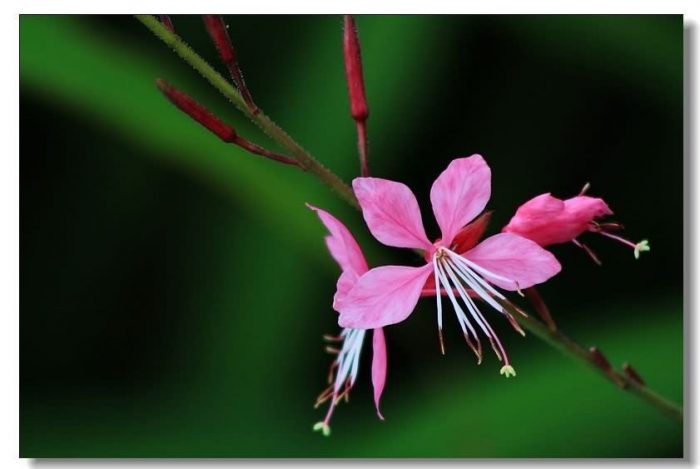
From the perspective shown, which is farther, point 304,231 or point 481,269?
point 304,231

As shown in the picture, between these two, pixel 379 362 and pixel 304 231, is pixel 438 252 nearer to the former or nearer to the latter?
pixel 379 362

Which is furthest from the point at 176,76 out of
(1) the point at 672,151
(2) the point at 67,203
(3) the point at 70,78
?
(1) the point at 672,151

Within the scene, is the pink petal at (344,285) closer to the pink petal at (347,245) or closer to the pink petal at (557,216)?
the pink petal at (347,245)

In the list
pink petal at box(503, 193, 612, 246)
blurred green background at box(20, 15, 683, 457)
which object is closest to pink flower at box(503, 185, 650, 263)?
pink petal at box(503, 193, 612, 246)

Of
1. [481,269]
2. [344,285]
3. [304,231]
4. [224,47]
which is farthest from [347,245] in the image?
[304,231]

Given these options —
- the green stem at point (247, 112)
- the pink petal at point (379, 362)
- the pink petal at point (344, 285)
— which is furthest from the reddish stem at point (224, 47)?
the pink petal at point (379, 362)

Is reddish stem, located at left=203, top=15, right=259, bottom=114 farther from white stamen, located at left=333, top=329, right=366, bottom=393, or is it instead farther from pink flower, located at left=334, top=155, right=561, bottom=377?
white stamen, located at left=333, top=329, right=366, bottom=393
